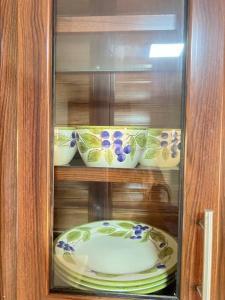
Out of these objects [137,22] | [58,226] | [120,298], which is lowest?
[120,298]

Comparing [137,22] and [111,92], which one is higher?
[137,22]

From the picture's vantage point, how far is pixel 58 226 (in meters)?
0.58

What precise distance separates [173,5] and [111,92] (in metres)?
0.19

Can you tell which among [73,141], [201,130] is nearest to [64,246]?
[73,141]

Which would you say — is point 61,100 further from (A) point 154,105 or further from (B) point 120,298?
(B) point 120,298

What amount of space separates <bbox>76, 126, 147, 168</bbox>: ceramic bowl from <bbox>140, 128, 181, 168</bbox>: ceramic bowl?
0.04 feet

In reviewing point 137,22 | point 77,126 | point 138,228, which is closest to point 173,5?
point 137,22

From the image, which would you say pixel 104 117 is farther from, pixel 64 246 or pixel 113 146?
pixel 64 246

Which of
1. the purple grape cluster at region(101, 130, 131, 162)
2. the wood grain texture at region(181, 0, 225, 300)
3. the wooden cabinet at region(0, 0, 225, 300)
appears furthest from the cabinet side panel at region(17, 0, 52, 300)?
the wood grain texture at region(181, 0, 225, 300)

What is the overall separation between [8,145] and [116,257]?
286 mm

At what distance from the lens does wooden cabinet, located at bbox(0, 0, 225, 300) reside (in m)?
0.50

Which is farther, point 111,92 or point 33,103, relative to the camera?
point 111,92

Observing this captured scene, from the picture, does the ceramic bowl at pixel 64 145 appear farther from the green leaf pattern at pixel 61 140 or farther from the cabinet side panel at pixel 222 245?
the cabinet side panel at pixel 222 245

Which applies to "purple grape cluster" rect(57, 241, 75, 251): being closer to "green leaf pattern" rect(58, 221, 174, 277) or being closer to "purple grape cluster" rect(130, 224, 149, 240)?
"green leaf pattern" rect(58, 221, 174, 277)
